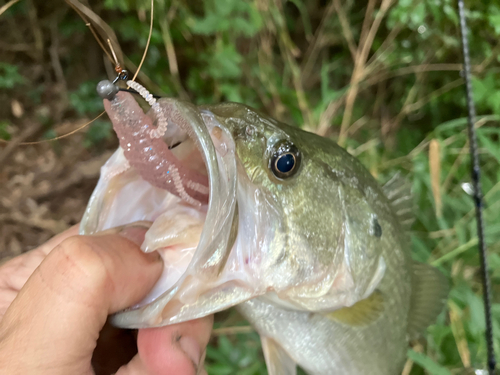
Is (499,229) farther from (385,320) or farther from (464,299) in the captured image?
(385,320)

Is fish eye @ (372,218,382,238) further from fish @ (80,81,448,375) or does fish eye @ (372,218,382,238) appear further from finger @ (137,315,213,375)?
finger @ (137,315,213,375)

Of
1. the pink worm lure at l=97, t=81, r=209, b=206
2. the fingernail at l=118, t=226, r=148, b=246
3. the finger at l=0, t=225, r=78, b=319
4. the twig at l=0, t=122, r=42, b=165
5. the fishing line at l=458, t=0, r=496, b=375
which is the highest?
the pink worm lure at l=97, t=81, r=209, b=206

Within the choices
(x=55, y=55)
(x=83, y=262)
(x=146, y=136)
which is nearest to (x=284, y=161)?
(x=146, y=136)

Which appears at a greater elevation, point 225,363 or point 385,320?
point 385,320

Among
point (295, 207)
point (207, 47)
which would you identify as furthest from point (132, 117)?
point (207, 47)

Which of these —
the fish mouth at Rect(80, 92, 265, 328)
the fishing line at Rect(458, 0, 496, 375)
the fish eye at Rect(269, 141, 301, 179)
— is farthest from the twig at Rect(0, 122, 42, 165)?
the fishing line at Rect(458, 0, 496, 375)

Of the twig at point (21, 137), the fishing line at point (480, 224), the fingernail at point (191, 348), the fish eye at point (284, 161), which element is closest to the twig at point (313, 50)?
the fishing line at point (480, 224)

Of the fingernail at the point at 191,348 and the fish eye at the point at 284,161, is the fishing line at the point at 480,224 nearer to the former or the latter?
the fish eye at the point at 284,161
